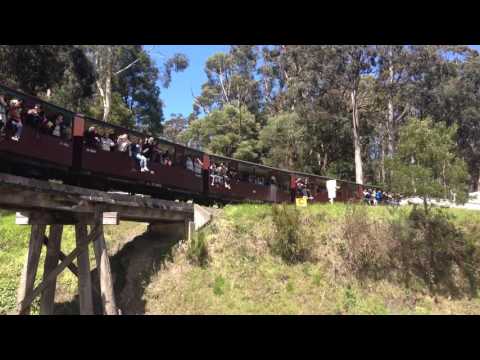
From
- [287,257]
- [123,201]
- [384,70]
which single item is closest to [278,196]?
[287,257]

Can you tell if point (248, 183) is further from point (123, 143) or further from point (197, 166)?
point (123, 143)

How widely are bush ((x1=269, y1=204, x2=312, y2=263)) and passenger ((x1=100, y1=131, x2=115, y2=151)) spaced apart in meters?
6.05

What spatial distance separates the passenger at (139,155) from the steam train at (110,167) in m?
0.18

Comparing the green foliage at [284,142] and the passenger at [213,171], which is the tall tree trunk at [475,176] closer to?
the green foliage at [284,142]

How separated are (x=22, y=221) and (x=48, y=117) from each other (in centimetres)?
327

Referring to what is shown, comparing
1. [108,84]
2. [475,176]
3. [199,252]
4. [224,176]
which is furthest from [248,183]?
[475,176]

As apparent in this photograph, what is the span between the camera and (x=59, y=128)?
11578mm

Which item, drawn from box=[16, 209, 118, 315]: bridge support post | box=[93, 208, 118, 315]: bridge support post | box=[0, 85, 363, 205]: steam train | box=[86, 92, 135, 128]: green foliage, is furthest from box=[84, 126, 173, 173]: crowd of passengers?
box=[86, 92, 135, 128]: green foliage

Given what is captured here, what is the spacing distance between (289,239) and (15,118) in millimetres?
9223

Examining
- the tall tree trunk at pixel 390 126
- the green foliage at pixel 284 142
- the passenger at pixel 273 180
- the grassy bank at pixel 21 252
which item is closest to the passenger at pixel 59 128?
the grassy bank at pixel 21 252

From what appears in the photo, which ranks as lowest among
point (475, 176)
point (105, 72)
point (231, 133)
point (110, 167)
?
point (110, 167)

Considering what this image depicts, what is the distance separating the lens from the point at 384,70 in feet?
121

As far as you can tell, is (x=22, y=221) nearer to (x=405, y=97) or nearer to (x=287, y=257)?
(x=287, y=257)

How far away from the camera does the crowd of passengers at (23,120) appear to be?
1002cm
